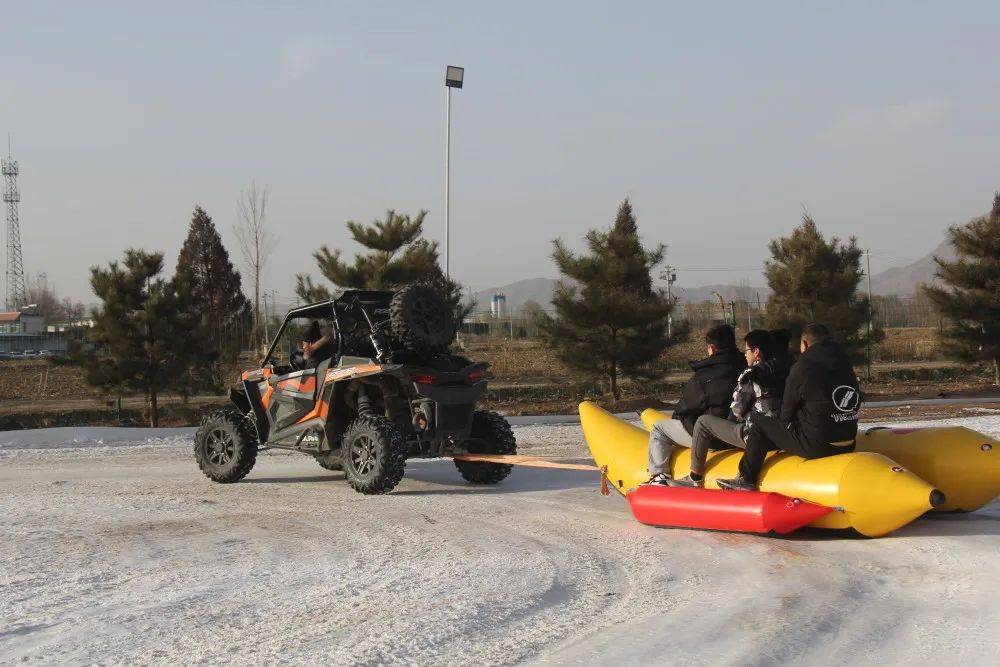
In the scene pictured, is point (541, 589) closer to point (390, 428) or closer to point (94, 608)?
point (94, 608)

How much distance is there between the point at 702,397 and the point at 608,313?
1738 cm

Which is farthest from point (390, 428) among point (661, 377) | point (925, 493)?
point (661, 377)

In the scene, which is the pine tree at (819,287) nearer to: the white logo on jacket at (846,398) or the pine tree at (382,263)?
the pine tree at (382,263)

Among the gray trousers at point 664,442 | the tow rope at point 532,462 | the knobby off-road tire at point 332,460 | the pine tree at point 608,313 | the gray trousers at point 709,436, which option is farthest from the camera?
the pine tree at point 608,313

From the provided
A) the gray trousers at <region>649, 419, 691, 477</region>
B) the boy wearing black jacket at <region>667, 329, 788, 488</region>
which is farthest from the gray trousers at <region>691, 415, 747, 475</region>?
the gray trousers at <region>649, 419, 691, 477</region>

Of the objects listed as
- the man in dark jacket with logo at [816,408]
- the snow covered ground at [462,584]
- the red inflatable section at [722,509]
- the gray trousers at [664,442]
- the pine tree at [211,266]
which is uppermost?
the pine tree at [211,266]

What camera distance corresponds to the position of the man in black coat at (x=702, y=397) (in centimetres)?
868

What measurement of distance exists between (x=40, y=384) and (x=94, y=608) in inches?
1379

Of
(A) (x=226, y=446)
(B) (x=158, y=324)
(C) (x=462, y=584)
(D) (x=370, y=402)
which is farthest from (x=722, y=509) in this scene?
(B) (x=158, y=324)

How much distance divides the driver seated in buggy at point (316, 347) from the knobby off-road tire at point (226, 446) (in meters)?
1.06

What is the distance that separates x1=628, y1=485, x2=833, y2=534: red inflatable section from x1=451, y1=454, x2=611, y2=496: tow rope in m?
1.09

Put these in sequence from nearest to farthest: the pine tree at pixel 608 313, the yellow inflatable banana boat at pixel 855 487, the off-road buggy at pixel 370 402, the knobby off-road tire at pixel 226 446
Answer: the yellow inflatable banana boat at pixel 855 487
the off-road buggy at pixel 370 402
the knobby off-road tire at pixel 226 446
the pine tree at pixel 608 313

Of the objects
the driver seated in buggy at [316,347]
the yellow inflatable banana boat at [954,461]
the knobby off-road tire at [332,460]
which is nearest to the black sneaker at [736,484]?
the yellow inflatable banana boat at [954,461]

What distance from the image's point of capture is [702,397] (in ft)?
28.6
